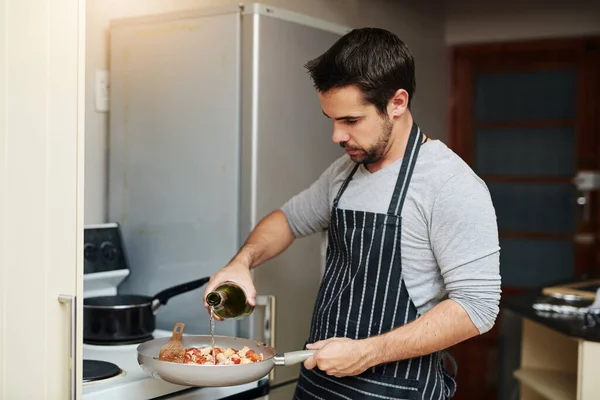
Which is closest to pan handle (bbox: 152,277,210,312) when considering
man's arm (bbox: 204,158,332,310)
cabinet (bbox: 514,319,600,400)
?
man's arm (bbox: 204,158,332,310)

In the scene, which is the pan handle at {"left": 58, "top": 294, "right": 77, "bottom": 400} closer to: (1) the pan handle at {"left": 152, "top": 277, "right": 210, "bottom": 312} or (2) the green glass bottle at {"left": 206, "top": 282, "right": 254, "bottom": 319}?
(2) the green glass bottle at {"left": 206, "top": 282, "right": 254, "bottom": 319}

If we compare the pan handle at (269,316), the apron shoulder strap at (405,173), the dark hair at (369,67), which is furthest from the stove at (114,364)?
the dark hair at (369,67)

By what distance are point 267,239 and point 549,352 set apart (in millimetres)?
1587

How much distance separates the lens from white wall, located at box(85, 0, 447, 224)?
2.61 meters

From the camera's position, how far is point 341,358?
1.67 metres

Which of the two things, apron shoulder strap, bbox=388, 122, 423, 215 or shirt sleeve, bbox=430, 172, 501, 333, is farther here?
apron shoulder strap, bbox=388, 122, 423, 215

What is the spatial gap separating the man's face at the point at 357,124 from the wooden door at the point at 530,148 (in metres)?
3.03

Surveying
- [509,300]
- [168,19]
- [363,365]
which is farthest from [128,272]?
[509,300]

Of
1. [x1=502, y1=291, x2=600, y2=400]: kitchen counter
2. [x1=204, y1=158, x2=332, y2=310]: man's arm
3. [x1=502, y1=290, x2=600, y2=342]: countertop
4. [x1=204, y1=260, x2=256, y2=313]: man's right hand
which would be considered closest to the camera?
[x1=204, y1=260, x2=256, y2=313]: man's right hand

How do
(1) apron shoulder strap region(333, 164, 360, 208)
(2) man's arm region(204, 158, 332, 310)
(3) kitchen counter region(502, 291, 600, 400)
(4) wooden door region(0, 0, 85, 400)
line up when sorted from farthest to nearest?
(3) kitchen counter region(502, 291, 600, 400)
(2) man's arm region(204, 158, 332, 310)
(1) apron shoulder strap region(333, 164, 360, 208)
(4) wooden door region(0, 0, 85, 400)

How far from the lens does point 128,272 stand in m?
2.50

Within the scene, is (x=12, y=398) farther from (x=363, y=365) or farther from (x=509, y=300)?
(x=509, y=300)

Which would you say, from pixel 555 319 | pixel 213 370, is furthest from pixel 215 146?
pixel 555 319

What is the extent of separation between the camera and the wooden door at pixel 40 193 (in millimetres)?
1588
